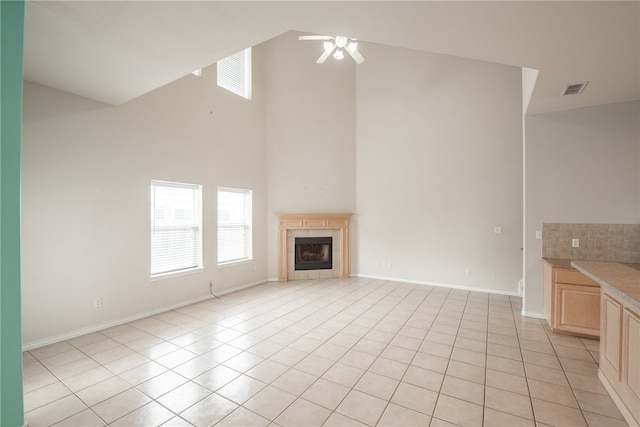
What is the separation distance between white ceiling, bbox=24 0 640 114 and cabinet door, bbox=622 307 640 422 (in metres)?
2.00

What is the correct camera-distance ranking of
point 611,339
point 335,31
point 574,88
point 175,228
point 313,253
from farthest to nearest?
point 313,253 → point 175,228 → point 574,88 → point 611,339 → point 335,31

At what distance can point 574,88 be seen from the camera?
119 inches

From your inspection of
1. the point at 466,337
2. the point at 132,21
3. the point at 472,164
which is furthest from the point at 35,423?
the point at 472,164

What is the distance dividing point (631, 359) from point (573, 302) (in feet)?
5.06

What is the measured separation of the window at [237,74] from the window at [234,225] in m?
2.06

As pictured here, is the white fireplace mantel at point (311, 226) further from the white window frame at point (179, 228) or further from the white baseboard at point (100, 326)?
the white window frame at point (179, 228)

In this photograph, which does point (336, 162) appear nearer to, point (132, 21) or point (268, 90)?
point (268, 90)

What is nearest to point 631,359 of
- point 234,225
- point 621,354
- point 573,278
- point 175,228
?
point 621,354

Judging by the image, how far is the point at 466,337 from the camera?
3406 millimetres

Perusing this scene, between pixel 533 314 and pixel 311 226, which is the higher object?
pixel 311 226

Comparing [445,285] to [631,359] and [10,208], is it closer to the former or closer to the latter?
[631,359]

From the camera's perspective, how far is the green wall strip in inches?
69.0

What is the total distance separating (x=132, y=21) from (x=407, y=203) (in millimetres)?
5319

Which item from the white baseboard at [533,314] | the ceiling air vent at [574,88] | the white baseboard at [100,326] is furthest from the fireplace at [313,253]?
the ceiling air vent at [574,88]
